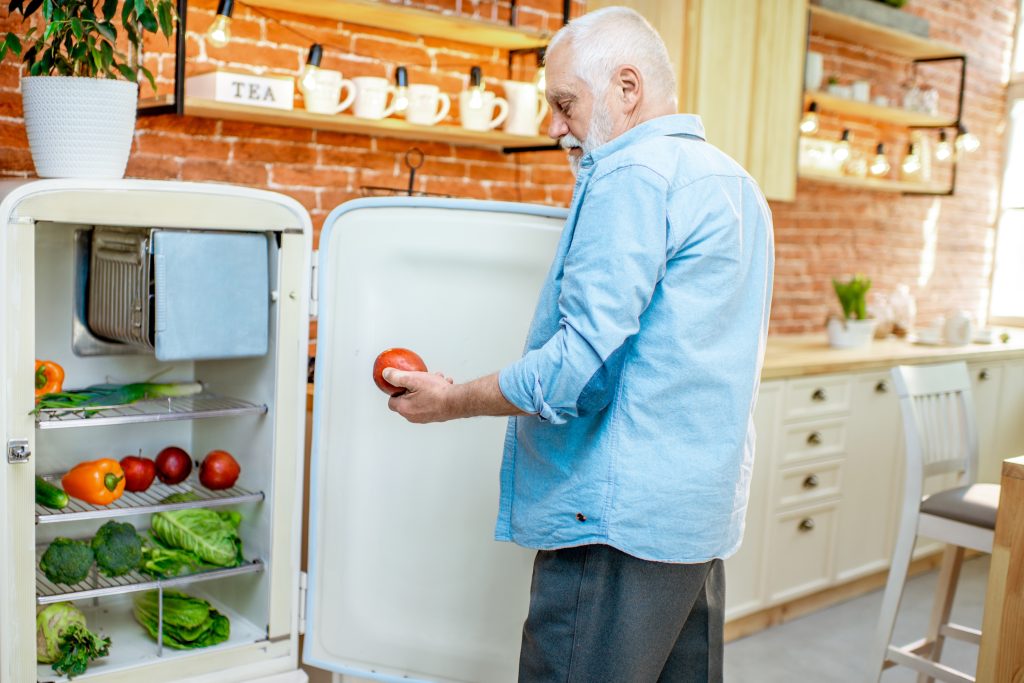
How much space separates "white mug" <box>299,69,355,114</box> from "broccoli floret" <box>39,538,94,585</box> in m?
1.24

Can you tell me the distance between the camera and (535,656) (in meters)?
1.56

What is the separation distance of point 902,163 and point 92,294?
12.2 ft

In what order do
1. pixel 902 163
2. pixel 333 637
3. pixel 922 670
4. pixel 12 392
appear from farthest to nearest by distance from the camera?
pixel 902 163, pixel 922 670, pixel 333 637, pixel 12 392

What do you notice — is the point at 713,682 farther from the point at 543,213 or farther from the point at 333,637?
the point at 543,213

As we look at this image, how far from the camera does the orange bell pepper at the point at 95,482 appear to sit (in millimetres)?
1937

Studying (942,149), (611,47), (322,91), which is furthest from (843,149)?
(611,47)

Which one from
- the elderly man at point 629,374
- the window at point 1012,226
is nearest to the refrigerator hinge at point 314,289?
the elderly man at point 629,374

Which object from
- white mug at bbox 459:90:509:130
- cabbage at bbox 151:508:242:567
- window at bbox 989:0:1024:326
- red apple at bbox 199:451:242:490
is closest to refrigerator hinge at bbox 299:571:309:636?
cabbage at bbox 151:508:242:567

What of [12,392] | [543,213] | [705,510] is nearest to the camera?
[705,510]

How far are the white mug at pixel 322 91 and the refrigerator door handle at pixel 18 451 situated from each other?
1238 millimetres

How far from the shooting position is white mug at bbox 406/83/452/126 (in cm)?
279

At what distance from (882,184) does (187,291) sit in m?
3.24

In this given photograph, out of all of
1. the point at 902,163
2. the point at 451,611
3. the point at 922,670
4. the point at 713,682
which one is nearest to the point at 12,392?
the point at 451,611

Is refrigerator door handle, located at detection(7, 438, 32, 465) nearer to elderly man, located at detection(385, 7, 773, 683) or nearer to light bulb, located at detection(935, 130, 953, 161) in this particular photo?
elderly man, located at detection(385, 7, 773, 683)
